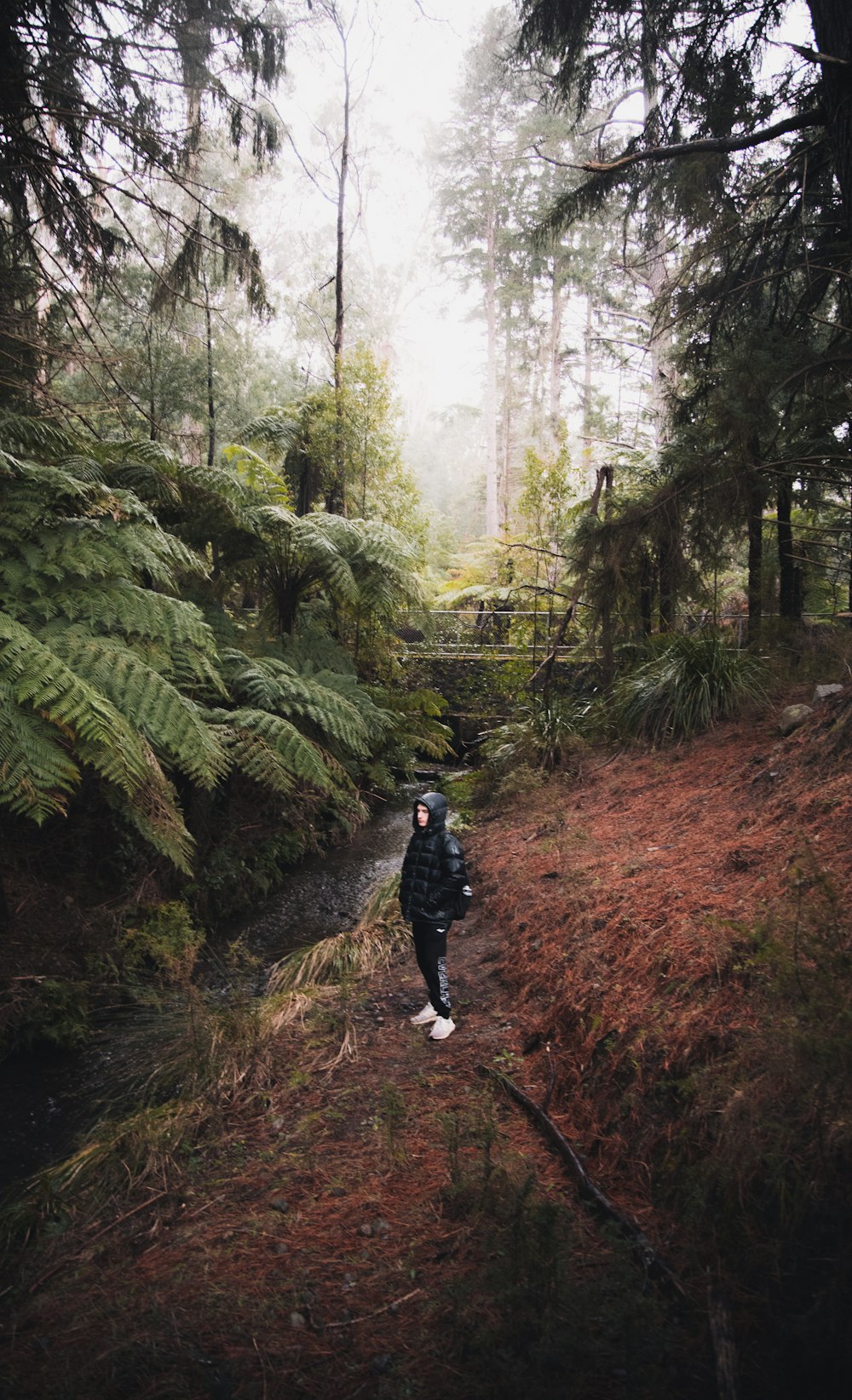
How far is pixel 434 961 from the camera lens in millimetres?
4016

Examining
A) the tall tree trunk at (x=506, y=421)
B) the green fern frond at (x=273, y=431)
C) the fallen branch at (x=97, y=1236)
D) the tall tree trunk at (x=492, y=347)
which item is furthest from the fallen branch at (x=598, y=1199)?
the tall tree trunk at (x=506, y=421)

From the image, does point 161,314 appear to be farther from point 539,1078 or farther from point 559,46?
point 539,1078

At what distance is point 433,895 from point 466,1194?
1674 millimetres

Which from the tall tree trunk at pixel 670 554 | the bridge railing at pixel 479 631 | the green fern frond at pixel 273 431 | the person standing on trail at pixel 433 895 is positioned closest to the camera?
the person standing on trail at pixel 433 895

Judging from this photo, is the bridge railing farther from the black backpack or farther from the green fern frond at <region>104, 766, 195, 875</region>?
the black backpack

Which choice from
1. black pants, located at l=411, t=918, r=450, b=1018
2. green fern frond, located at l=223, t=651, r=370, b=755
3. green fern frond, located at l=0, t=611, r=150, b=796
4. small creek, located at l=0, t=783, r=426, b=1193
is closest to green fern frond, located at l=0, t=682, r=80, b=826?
green fern frond, located at l=0, t=611, r=150, b=796

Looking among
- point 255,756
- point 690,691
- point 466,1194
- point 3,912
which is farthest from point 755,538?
point 3,912

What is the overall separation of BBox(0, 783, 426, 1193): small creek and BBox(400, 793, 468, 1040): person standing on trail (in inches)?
66.9

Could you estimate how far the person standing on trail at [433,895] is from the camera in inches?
157

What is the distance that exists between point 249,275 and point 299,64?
1276cm

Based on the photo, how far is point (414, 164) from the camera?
79.3 ft

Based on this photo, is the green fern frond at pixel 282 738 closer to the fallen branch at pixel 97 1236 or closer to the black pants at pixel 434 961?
the black pants at pixel 434 961

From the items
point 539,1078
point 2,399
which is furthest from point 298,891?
point 2,399

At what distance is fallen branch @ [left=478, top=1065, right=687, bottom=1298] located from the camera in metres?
2.12
